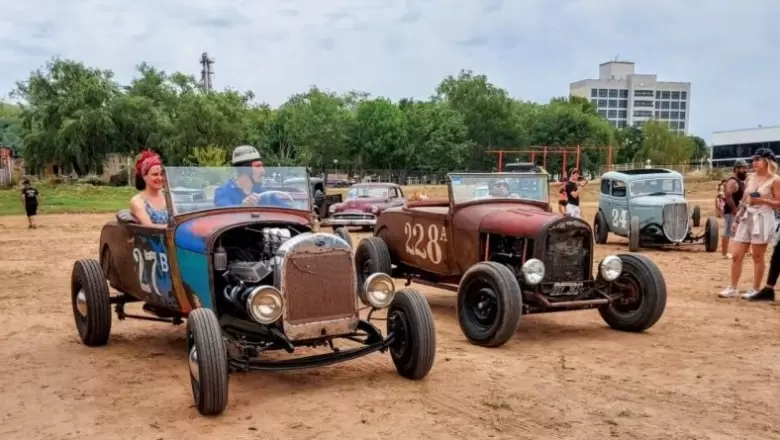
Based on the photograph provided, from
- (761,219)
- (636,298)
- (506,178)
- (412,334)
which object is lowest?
(636,298)

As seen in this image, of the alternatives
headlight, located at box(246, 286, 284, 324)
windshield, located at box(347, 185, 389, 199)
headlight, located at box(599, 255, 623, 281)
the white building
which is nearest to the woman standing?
headlight, located at box(599, 255, 623, 281)

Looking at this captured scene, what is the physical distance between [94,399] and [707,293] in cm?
815

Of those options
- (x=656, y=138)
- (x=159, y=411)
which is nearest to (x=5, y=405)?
(x=159, y=411)

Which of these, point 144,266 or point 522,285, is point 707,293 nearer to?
point 522,285

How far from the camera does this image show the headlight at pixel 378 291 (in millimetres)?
5406

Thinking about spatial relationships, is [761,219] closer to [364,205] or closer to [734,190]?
[734,190]

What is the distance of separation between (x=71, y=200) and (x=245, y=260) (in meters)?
31.7

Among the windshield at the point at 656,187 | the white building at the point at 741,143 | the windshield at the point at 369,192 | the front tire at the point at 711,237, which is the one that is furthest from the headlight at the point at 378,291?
the white building at the point at 741,143

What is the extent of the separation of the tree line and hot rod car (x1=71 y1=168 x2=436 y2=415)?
37.9 meters

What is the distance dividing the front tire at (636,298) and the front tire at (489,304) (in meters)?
1.38

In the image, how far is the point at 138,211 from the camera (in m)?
6.59

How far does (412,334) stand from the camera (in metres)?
5.44

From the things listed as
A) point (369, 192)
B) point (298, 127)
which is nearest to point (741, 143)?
point (298, 127)

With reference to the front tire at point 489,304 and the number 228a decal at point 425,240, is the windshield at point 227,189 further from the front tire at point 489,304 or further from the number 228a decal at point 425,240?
the number 228a decal at point 425,240
